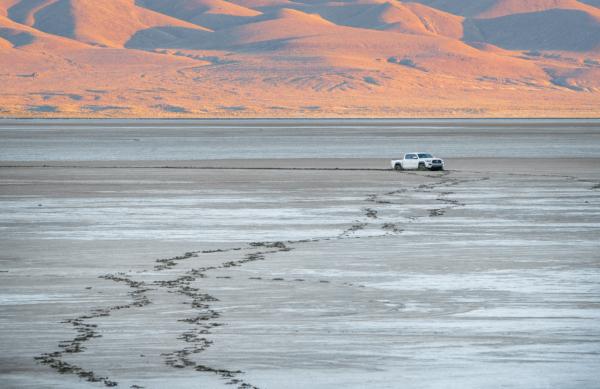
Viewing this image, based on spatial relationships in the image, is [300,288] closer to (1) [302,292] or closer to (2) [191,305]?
(1) [302,292]

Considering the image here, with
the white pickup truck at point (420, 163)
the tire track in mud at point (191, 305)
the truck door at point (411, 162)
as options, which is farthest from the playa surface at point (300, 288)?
the truck door at point (411, 162)

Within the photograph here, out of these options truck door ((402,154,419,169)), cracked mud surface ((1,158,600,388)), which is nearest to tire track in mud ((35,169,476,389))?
cracked mud surface ((1,158,600,388))

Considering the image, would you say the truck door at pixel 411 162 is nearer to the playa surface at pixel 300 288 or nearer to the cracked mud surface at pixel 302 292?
the playa surface at pixel 300 288

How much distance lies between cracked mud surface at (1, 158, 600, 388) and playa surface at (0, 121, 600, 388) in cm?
5

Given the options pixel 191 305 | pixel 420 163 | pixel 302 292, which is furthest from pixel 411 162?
pixel 191 305

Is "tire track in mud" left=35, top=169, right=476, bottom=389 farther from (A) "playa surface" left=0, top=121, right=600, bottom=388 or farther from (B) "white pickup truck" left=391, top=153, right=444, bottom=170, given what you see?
(B) "white pickup truck" left=391, top=153, right=444, bottom=170

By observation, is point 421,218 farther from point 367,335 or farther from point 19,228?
point 367,335

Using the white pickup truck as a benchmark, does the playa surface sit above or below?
above

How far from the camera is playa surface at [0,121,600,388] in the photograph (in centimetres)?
1678

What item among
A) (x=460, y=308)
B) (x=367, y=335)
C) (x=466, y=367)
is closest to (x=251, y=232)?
Result: (x=460, y=308)

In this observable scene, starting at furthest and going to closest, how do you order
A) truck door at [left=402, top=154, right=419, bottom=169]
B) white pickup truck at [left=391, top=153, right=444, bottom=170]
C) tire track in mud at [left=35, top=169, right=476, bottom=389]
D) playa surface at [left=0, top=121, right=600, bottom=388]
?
truck door at [left=402, top=154, right=419, bottom=169], white pickup truck at [left=391, top=153, right=444, bottom=170], playa surface at [left=0, top=121, right=600, bottom=388], tire track in mud at [left=35, top=169, right=476, bottom=389]

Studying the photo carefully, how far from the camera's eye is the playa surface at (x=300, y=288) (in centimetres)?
1678

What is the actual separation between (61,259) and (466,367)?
15191 millimetres

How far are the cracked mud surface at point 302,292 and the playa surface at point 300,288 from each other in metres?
0.05
